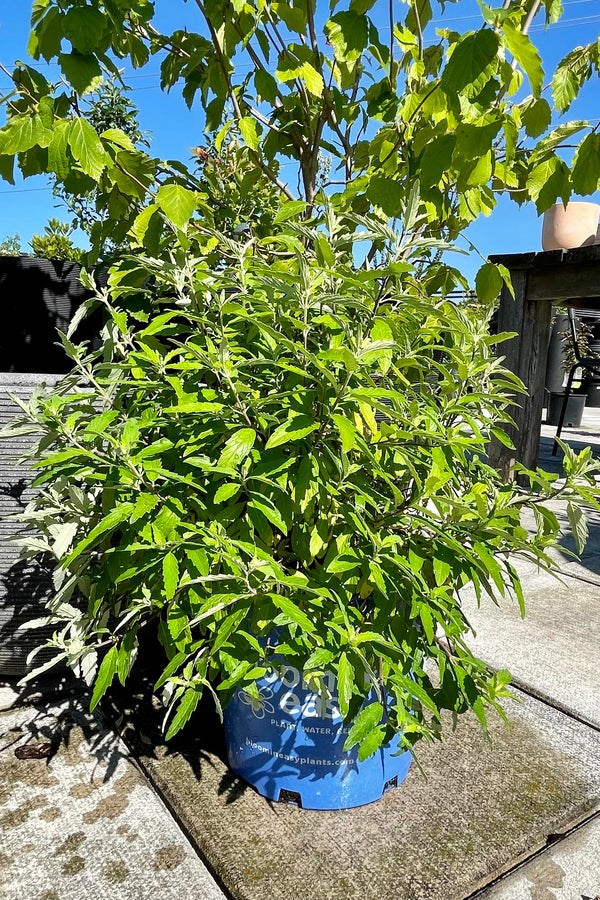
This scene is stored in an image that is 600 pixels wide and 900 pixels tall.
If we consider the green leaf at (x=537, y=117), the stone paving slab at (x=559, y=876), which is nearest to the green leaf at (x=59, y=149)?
the green leaf at (x=537, y=117)

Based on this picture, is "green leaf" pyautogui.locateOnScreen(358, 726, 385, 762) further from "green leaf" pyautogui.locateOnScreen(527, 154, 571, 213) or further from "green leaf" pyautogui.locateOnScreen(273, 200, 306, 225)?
"green leaf" pyautogui.locateOnScreen(527, 154, 571, 213)

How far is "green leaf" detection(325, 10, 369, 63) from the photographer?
60.6 inches

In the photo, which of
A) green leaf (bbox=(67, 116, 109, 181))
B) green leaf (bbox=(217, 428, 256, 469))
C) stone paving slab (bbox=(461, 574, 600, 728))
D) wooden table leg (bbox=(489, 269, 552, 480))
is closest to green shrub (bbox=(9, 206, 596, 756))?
green leaf (bbox=(217, 428, 256, 469))

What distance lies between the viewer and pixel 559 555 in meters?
3.52

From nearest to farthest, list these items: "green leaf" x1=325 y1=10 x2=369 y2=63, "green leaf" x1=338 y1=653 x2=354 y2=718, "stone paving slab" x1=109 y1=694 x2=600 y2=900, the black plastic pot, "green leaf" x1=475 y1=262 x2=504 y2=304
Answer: "green leaf" x1=338 y1=653 x2=354 y2=718 → "stone paving slab" x1=109 y1=694 x2=600 y2=900 → "green leaf" x1=325 y1=10 x2=369 y2=63 → "green leaf" x1=475 y1=262 x2=504 y2=304 → the black plastic pot

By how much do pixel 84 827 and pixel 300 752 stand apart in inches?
20.1

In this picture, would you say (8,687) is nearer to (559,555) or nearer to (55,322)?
(55,322)

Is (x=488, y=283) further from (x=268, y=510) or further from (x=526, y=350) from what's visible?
(x=526, y=350)

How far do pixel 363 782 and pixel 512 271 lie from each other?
140 inches

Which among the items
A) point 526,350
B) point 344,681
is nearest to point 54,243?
point 526,350

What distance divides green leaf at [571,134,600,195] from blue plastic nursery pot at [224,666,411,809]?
1237mm

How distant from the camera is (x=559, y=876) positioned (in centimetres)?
133

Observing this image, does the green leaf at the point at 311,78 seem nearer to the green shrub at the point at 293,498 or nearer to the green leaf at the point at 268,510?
the green shrub at the point at 293,498

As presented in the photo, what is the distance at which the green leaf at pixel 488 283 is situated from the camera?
5.55 ft
